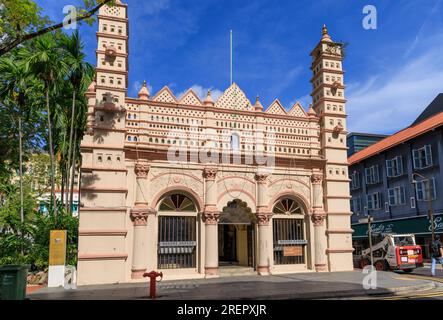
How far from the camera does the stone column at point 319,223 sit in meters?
19.3

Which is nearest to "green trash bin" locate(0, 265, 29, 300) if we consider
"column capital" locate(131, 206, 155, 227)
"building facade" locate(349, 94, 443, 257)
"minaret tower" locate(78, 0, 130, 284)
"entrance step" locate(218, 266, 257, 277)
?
"minaret tower" locate(78, 0, 130, 284)

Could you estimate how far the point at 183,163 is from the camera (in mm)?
18094

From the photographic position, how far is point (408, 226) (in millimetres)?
34500

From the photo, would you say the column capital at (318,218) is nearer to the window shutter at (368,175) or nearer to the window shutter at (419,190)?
the window shutter at (419,190)

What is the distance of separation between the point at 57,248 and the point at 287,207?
36.0 feet

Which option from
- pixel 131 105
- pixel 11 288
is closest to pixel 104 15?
pixel 131 105

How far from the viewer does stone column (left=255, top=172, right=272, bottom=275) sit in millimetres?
18438

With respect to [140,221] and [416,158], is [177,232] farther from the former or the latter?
[416,158]

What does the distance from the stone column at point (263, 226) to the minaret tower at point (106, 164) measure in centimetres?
637

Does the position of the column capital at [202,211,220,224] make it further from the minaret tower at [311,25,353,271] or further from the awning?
the awning

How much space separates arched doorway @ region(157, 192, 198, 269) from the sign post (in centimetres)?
398

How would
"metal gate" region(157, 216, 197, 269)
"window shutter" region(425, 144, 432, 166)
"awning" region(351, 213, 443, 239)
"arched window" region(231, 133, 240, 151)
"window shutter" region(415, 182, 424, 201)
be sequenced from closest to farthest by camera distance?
1. "metal gate" region(157, 216, 197, 269)
2. "arched window" region(231, 133, 240, 151)
3. "awning" region(351, 213, 443, 239)
4. "window shutter" region(425, 144, 432, 166)
5. "window shutter" region(415, 182, 424, 201)

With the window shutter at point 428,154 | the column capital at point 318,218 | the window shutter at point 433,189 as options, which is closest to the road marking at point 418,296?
the column capital at point 318,218

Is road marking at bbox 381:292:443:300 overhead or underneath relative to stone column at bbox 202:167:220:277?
underneath
